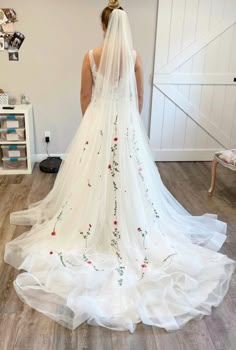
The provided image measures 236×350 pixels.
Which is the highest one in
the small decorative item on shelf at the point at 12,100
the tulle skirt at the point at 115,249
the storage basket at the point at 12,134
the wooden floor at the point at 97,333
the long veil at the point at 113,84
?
the long veil at the point at 113,84

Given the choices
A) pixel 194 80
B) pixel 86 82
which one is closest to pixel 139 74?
pixel 86 82

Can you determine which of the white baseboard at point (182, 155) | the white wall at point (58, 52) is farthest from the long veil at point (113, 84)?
the white baseboard at point (182, 155)

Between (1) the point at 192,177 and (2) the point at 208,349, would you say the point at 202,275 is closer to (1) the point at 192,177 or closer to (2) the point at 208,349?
(2) the point at 208,349

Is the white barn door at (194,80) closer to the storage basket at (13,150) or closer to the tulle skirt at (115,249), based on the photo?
the storage basket at (13,150)

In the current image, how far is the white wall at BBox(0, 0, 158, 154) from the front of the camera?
338 centimetres

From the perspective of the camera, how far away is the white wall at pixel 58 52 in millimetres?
3383

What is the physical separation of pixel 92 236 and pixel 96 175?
0.39 m

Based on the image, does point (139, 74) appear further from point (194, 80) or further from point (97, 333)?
point (194, 80)

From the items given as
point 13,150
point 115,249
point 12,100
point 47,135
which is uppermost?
point 12,100

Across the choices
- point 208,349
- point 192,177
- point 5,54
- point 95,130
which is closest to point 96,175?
point 95,130

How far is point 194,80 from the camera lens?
376 centimetres

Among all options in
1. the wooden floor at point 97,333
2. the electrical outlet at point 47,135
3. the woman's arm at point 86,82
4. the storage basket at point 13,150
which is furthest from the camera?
the electrical outlet at point 47,135

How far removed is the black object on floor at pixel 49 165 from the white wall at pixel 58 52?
0.30 m

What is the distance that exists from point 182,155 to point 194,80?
35.6 inches
